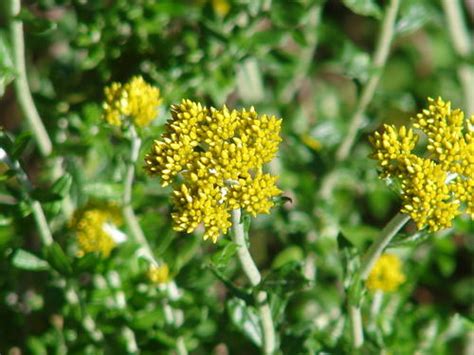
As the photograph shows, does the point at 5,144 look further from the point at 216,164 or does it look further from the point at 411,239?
the point at 411,239

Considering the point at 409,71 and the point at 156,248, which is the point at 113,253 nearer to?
the point at 156,248

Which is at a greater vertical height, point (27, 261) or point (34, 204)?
point (34, 204)

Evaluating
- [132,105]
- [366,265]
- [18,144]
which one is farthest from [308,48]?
[18,144]

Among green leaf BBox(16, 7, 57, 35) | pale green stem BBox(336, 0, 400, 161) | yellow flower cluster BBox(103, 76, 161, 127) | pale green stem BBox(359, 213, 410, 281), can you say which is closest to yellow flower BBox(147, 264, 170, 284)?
yellow flower cluster BBox(103, 76, 161, 127)

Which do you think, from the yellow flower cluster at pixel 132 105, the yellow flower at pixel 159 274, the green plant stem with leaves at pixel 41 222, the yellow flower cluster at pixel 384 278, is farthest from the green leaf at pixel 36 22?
the yellow flower cluster at pixel 384 278

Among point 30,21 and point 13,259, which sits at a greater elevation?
point 30,21

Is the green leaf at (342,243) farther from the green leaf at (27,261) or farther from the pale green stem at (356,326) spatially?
the green leaf at (27,261)

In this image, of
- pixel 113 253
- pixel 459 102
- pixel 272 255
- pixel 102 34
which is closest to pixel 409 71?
pixel 459 102
